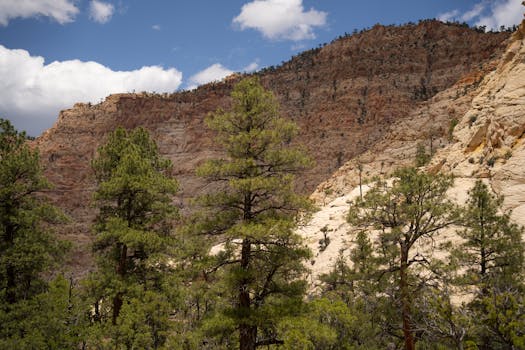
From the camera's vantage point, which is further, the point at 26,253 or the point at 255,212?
the point at 26,253

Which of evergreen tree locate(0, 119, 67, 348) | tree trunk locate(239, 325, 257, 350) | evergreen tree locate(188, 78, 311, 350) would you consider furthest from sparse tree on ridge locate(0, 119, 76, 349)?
tree trunk locate(239, 325, 257, 350)

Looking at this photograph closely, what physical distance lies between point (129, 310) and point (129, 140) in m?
7.14

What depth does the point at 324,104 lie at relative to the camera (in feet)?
328

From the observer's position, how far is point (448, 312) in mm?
7965

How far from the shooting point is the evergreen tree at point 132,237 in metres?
13.9

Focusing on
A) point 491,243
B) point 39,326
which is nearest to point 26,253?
point 39,326

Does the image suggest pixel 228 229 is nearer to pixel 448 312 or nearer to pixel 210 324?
pixel 210 324

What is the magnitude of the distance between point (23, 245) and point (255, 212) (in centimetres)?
756

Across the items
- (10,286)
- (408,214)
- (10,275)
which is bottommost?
(10,286)

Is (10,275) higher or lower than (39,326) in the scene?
higher

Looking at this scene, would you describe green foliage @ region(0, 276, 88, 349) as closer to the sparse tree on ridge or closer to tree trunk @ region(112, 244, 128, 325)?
the sparse tree on ridge

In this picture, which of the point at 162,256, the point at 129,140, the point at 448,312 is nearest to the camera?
the point at 448,312

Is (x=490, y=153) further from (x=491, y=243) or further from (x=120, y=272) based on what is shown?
(x=120, y=272)

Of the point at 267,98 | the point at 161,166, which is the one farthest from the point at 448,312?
the point at 161,166
